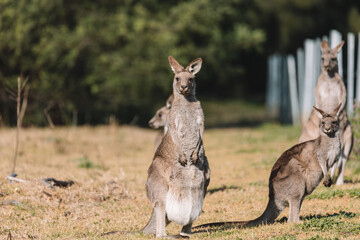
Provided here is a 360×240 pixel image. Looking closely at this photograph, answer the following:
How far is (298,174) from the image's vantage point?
5.85 m

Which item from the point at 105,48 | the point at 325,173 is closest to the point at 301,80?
the point at 105,48

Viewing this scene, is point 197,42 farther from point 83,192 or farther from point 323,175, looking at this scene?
point 323,175

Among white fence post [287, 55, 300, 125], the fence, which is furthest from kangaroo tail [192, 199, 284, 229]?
white fence post [287, 55, 300, 125]

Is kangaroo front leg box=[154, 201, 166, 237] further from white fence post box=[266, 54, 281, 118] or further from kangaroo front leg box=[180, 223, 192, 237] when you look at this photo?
white fence post box=[266, 54, 281, 118]

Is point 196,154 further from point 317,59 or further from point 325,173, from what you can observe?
point 317,59

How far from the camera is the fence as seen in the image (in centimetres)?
1158

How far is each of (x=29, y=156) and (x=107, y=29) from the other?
730cm

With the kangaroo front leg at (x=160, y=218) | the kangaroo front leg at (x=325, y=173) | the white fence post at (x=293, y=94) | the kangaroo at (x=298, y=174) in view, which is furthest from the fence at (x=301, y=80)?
the kangaroo front leg at (x=160, y=218)

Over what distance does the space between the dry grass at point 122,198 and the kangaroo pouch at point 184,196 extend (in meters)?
0.32

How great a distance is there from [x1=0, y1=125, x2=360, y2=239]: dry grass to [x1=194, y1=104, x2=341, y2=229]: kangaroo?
0.59 feet

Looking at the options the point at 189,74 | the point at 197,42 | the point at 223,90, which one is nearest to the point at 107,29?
the point at 197,42

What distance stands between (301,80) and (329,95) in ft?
27.4

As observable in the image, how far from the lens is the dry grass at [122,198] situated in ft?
18.5

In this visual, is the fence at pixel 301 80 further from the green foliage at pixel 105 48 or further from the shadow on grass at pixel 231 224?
the shadow on grass at pixel 231 224
